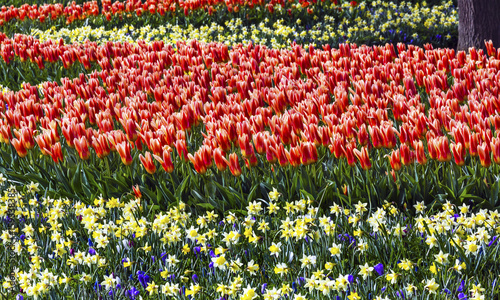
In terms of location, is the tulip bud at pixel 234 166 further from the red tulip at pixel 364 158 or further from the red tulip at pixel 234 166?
the red tulip at pixel 364 158

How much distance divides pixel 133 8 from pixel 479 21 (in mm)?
5978

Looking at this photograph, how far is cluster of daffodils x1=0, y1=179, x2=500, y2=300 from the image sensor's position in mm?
2660

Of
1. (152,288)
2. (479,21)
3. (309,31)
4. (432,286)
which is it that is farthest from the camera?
(309,31)

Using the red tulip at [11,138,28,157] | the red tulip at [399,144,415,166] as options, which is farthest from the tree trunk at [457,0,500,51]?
the red tulip at [11,138,28,157]

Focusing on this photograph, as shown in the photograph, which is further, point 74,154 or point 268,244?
point 74,154

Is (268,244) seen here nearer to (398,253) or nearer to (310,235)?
(310,235)

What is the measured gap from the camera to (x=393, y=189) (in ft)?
11.5

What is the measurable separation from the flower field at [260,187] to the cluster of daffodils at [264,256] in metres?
0.01

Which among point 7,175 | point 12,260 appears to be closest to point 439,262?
point 12,260

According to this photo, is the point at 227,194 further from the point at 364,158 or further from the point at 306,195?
the point at 364,158

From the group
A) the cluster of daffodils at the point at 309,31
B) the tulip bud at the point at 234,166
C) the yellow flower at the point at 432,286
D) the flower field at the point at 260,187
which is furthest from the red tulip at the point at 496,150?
the cluster of daffodils at the point at 309,31

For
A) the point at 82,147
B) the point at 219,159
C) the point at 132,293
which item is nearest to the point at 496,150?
the point at 219,159

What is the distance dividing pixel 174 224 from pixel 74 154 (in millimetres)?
1486

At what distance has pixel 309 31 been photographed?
30.1 ft
